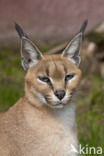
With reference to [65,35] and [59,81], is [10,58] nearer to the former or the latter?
[65,35]

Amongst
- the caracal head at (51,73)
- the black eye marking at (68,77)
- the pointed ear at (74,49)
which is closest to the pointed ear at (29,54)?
the caracal head at (51,73)

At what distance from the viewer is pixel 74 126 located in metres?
5.55

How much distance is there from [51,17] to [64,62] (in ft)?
24.0

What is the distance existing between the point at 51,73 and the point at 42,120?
0.55 meters

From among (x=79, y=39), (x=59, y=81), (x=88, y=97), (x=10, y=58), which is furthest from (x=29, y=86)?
(x=10, y=58)

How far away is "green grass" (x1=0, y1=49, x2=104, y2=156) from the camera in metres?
7.35

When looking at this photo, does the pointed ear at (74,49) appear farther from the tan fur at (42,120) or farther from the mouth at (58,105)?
the mouth at (58,105)

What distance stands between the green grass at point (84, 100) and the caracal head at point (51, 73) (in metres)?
1.77

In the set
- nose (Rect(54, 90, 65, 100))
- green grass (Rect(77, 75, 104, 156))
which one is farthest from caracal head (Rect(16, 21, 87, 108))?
green grass (Rect(77, 75, 104, 156))

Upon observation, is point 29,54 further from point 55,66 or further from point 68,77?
point 68,77

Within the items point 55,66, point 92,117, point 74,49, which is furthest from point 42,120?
point 92,117

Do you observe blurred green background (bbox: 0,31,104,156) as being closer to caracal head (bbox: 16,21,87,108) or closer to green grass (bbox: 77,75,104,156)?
green grass (bbox: 77,75,104,156)

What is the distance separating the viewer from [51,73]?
5.23 m

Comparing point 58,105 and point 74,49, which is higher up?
point 74,49
